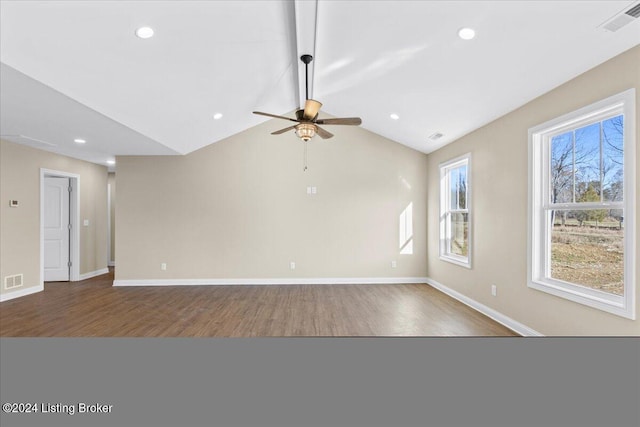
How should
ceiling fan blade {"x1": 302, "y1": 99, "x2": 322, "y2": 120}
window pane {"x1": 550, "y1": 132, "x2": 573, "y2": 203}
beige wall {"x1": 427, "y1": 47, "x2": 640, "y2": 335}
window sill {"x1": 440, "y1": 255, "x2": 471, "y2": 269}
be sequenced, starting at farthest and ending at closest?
window sill {"x1": 440, "y1": 255, "x2": 471, "y2": 269}, ceiling fan blade {"x1": 302, "y1": 99, "x2": 322, "y2": 120}, window pane {"x1": 550, "y1": 132, "x2": 573, "y2": 203}, beige wall {"x1": 427, "y1": 47, "x2": 640, "y2": 335}

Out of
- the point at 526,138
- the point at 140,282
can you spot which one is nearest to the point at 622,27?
the point at 526,138

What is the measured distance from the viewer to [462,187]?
16.7 ft

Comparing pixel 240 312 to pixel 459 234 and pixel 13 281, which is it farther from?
pixel 13 281

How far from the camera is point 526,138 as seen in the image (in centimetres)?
342

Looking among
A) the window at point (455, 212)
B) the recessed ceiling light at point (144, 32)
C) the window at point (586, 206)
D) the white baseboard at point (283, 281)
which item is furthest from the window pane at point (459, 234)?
the recessed ceiling light at point (144, 32)

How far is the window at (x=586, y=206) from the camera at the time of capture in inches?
92.7

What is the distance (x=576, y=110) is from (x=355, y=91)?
8.24 feet

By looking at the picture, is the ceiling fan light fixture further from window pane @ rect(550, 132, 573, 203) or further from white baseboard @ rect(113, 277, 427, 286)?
white baseboard @ rect(113, 277, 427, 286)

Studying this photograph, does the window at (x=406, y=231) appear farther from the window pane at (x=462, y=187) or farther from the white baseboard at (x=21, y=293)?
the white baseboard at (x=21, y=293)

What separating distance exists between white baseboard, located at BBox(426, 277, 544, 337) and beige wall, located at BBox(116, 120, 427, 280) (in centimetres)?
101

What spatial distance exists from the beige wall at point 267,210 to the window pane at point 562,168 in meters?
2.97

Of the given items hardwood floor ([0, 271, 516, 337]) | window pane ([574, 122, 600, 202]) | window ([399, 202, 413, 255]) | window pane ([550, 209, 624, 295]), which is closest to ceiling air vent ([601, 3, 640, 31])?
window pane ([574, 122, 600, 202])

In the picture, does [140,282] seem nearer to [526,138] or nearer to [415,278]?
[415,278]

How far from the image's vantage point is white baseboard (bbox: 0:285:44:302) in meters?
4.76
